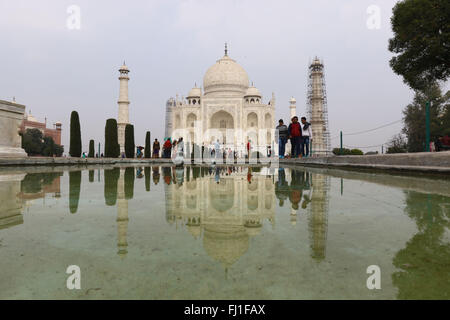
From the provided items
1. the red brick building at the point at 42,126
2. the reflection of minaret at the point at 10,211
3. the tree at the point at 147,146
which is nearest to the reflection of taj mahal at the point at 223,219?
the reflection of minaret at the point at 10,211

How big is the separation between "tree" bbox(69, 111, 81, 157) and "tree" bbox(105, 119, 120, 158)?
1750 mm

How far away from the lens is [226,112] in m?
31.6

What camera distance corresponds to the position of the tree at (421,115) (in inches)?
778

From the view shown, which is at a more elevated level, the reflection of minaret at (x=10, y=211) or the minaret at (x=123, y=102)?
the minaret at (x=123, y=102)

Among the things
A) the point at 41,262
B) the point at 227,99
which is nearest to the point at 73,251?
the point at 41,262

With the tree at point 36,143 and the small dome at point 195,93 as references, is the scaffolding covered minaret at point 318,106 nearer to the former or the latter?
the small dome at point 195,93

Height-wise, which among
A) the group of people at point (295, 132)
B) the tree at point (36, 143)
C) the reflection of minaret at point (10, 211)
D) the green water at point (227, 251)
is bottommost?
the green water at point (227, 251)

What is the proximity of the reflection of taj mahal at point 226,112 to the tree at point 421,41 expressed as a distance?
17.8m

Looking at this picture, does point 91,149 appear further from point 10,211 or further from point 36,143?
point 10,211

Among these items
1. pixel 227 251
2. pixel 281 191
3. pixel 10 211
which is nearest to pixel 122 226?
pixel 227 251

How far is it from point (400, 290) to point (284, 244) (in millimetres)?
407

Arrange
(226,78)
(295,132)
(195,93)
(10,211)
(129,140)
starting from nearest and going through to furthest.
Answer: (10,211)
(295,132)
(129,140)
(226,78)
(195,93)

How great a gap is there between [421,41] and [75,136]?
16.0 metres
